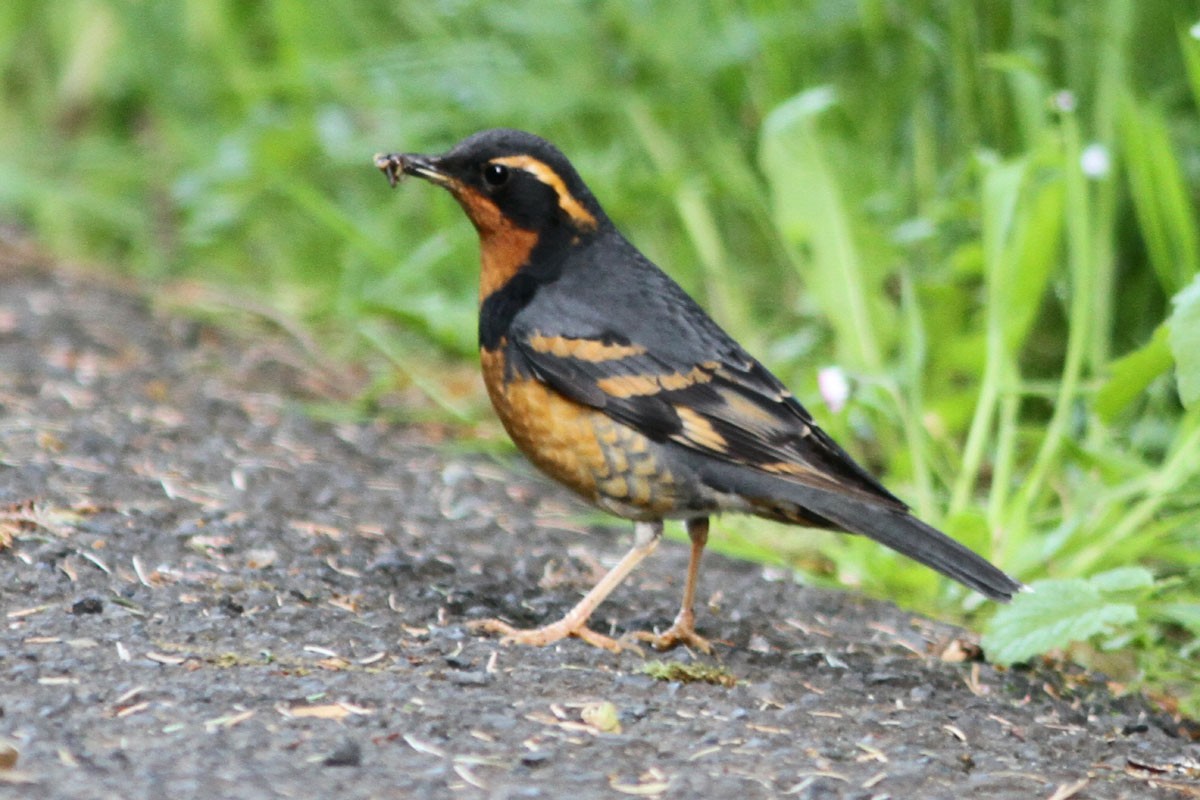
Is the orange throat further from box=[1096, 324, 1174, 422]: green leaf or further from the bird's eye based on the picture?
box=[1096, 324, 1174, 422]: green leaf

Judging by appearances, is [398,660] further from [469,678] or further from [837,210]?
[837,210]

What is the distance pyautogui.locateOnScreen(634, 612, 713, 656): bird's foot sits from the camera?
4332 millimetres

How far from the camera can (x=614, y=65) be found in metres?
7.91

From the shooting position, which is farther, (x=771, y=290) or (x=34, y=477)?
(x=771, y=290)

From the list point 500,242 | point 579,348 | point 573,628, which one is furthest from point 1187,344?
point 500,242

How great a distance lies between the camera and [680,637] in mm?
4363

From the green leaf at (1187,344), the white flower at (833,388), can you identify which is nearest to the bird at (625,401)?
the green leaf at (1187,344)

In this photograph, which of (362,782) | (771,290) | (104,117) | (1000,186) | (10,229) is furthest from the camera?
(104,117)

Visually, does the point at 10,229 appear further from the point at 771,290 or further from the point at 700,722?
the point at 700,722

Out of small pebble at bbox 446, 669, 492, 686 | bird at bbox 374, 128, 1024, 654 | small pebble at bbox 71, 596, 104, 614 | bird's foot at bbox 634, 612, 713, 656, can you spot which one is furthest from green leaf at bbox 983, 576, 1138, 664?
small pebble at bbox 71, 596, 104, 614

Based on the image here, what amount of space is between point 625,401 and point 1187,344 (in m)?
1.49

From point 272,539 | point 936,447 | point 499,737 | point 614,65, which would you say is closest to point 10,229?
point 614,65

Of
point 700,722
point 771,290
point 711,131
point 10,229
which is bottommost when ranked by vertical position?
point 700,722

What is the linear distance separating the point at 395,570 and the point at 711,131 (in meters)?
3.50
